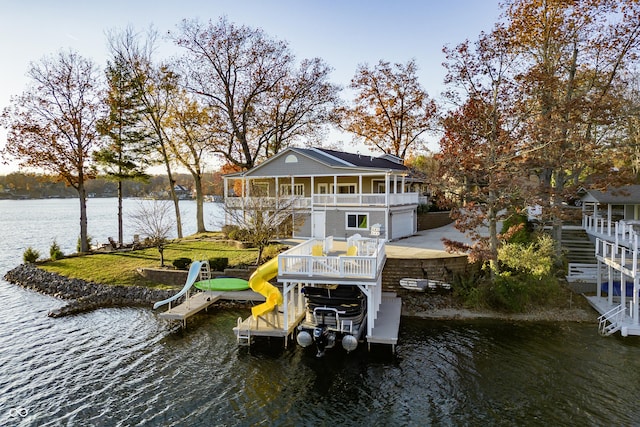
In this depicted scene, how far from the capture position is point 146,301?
19844 mm

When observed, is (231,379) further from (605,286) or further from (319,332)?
(605,286)

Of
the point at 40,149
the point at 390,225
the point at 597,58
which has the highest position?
the point at 597,58

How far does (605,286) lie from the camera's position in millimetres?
18844

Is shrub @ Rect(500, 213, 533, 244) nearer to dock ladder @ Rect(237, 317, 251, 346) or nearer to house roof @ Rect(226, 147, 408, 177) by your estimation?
house roof @ Rect(226, 147, 408, 177)

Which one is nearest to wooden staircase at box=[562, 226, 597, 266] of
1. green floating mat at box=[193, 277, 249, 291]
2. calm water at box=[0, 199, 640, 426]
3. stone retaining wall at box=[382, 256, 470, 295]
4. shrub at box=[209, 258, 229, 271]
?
calm water at box=[0, 199, 640, 426]

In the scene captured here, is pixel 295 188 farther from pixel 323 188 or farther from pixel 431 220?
pixel 431 220

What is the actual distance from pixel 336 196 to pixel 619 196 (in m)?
15.8

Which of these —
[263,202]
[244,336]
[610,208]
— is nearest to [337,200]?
[263,202]

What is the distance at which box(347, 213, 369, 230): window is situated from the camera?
26375 mm

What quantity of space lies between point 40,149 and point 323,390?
2680 centimetres

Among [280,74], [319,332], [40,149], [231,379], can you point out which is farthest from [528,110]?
[40,149]

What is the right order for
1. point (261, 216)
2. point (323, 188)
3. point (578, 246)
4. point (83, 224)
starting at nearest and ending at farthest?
point (578, 246) < point (261, 216) < point (83, 224) < point (323, 188)

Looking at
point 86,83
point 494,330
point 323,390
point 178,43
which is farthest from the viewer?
point 178,43

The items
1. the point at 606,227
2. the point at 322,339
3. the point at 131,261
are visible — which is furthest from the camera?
the point at 131,261
